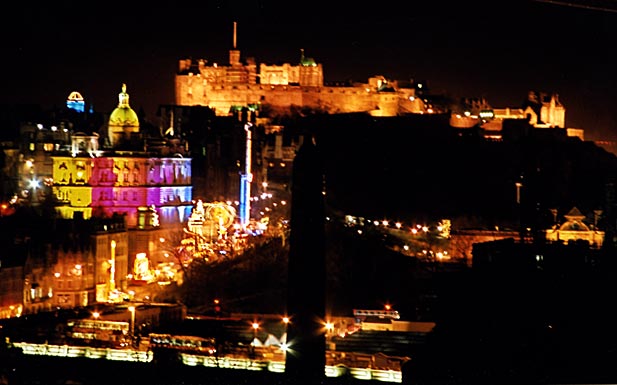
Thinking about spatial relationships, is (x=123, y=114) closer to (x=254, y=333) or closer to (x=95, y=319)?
(x=95, y=319)

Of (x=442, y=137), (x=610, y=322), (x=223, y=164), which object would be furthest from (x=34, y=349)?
(x=442, y=137)

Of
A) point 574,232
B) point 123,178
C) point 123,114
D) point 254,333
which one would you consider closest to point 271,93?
point 123,114

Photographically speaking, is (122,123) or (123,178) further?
(122,123)

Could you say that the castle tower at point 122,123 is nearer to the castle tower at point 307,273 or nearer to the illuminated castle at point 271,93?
the illuminated castle at point 271,93

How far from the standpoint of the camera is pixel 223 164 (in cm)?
3072

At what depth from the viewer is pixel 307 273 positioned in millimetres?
9766

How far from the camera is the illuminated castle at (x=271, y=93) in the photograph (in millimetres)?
43281

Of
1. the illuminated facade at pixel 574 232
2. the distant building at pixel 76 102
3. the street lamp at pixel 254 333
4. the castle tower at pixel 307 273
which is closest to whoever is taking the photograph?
the castle tower at pixel 307 273

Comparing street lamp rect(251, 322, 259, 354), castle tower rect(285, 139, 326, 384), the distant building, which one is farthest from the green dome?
castle tower rect(285, 139, 326, 384)

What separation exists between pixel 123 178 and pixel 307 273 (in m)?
16.9

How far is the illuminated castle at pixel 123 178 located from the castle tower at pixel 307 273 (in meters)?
15.3

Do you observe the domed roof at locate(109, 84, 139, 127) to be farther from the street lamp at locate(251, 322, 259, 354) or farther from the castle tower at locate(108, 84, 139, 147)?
the street lamp at locate(251, 322, 259, 354)

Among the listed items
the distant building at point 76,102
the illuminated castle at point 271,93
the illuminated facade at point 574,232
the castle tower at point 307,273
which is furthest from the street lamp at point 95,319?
the illuminated castle at point 271,93

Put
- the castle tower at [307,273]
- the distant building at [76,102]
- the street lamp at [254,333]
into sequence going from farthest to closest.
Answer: the distant building at [76,102], the street lamp at [254,333], the castle tower at [307,273]
